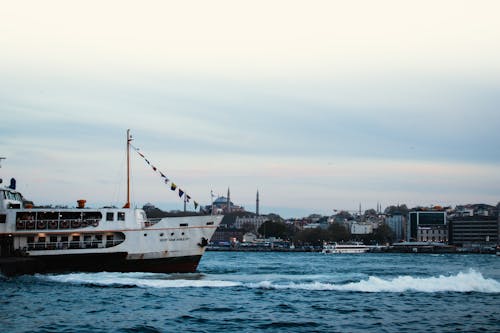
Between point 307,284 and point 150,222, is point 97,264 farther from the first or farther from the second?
point 307,284

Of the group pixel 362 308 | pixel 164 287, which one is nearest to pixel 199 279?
pixel 164 287

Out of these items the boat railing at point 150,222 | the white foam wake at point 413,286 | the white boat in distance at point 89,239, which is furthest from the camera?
the boat railing at point 150,222

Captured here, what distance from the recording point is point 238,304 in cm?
3216

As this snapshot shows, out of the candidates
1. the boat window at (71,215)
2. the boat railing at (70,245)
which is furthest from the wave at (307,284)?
the boat window at (71,215)

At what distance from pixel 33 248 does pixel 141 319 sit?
19203 mm

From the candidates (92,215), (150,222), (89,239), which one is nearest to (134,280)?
(89,239)

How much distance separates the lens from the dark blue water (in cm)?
2648

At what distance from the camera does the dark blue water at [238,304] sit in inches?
1043

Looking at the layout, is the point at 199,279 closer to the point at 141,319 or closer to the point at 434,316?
the point at 141,319

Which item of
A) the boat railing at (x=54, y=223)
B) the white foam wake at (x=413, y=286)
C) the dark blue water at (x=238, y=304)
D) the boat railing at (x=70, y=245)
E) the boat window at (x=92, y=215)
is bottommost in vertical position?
the dark blue water at (x=238, y=304)

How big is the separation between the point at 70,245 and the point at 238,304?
1695 centimetres

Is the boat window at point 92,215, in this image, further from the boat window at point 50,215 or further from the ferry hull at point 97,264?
the ferry hull at point 97,264

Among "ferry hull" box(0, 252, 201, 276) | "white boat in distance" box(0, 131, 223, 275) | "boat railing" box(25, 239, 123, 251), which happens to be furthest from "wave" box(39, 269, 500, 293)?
"boat railing" box(25, 239, 123, 251)

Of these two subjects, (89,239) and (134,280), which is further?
(89,239)
